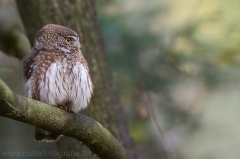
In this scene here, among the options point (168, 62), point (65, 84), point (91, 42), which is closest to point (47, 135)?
point (65, 84)

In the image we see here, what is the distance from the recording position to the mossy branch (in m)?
3.09

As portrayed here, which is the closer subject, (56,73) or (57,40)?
(56,73)

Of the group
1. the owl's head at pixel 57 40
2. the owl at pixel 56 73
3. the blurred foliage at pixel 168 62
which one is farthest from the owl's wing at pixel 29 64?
the blurred foliage at pixel 168 62

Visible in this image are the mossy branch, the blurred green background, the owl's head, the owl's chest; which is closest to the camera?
the mossy branch

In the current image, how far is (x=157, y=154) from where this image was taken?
6887 mm

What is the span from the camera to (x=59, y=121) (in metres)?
3.56

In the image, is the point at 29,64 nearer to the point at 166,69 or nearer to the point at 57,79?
the point at 57,79

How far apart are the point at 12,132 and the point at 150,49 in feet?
6.37

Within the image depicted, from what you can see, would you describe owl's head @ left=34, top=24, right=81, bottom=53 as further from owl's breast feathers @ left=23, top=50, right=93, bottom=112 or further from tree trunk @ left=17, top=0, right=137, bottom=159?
tree trunk @ left=17, top=0, right=137, bottom=159

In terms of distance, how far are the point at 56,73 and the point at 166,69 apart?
7.90 ft

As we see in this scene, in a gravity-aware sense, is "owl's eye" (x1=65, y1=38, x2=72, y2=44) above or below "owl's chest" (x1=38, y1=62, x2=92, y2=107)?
above

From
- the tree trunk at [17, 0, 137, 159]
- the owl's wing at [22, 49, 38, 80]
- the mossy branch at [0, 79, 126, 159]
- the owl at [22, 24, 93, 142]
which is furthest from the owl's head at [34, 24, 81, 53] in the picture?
the mossy branch at [0, 79, 126, 159]

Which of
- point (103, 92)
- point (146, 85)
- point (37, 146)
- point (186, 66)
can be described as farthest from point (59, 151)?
Answer: point (186, 66)

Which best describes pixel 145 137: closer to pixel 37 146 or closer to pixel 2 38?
pixel 37 146
